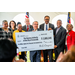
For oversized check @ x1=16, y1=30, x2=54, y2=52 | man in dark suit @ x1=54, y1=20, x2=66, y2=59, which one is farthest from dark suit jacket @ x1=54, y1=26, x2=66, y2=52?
oversized check @ x1=16, y1=30, x2=54, y2=52

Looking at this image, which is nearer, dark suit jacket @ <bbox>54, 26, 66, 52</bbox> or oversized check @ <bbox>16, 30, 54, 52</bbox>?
oversized check @ <bbox>16, 30, 54, 52</bbox>

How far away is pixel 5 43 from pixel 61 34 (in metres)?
2.63

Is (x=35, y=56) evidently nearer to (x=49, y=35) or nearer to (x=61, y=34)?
(x=49, y=35)

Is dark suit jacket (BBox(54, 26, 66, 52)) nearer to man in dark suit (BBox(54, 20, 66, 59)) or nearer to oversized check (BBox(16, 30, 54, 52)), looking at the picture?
man in dark suit (BBox(54, 20, 66, 59))

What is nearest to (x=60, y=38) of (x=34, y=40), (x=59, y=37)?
(x=59, y=37)

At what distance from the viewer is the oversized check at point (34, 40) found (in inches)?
98.3

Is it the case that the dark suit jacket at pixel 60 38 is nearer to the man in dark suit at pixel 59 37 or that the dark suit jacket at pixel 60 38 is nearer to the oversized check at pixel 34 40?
the man in dark suit at pixel 59 37

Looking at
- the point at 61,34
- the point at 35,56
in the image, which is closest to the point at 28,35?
the point at 35,56

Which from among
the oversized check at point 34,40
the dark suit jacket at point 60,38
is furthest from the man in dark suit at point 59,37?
the oversized check at point 34,40

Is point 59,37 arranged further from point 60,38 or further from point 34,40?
point 34,40

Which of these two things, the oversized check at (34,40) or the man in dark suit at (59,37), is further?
the man in dark suit at (59,37)

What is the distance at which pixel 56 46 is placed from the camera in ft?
9.99

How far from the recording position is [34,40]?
254 centimetres

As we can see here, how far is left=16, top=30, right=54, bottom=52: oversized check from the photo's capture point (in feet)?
8.19
